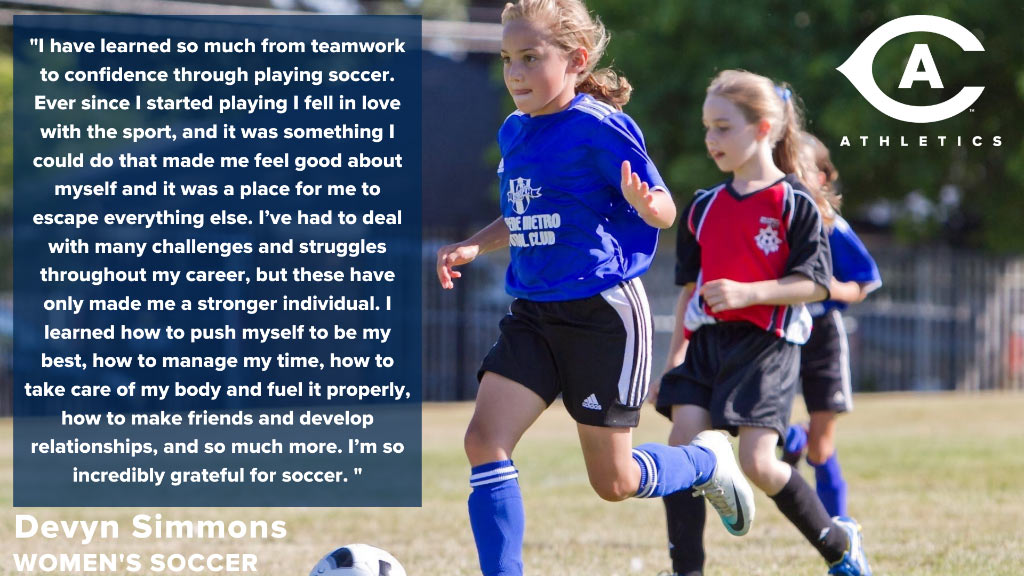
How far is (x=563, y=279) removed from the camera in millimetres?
4125

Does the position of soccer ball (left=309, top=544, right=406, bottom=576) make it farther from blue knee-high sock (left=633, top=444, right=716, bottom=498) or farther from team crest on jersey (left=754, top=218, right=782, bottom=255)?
team crest on jersey (left=754, top=218, right=782, bottom=255)

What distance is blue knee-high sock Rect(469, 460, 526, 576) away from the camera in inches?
158

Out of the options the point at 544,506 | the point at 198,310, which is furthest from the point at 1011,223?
the point at 544,506

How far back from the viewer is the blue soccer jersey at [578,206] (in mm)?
4129

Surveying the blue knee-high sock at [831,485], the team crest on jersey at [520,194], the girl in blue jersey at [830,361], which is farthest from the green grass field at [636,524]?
the team crest on jersey at [520,194]

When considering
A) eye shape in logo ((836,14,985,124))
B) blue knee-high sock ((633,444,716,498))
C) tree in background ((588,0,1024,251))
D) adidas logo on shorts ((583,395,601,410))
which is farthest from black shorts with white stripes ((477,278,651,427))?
tree in background ((588,0,1024,251))

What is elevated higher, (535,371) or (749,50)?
(749,50)

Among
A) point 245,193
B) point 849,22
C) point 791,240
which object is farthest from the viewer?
point 245,193

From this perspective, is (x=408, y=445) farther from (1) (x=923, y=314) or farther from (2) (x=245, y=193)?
(1) (x=923, y=314)

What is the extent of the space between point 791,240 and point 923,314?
629 inches

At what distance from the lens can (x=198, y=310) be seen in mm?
19328

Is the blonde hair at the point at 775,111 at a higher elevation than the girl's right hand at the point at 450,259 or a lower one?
higher

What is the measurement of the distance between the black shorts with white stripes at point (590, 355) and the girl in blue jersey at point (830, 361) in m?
1.54

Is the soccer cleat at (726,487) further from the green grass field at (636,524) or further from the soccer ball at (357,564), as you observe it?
the soccer ball at (357,564)
